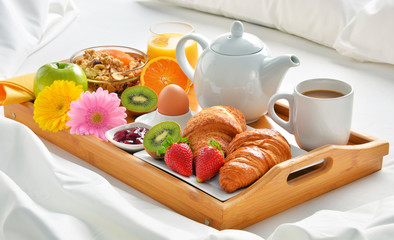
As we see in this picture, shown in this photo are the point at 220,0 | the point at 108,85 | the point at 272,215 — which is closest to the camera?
the point at 272,215

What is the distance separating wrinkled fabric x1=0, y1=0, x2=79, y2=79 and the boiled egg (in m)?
0.64

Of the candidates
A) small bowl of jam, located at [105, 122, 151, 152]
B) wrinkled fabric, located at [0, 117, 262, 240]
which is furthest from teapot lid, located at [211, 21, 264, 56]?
wrinkled fabric, located at [0, 117, 262, 240]

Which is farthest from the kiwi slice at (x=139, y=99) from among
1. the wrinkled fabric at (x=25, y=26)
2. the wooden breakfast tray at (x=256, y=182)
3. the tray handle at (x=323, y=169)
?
the wrinkled fabric at (x=25, y=26)

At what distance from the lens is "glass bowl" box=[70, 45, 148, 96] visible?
1313mm

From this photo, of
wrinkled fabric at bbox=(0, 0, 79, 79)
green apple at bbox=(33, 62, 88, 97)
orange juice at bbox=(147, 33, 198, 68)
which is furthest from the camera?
wrinkled fabric at bbox=(0, 0, 79, 79)

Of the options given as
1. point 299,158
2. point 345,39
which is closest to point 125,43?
point 345,39

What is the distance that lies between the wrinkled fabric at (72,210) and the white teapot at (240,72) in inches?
12.9

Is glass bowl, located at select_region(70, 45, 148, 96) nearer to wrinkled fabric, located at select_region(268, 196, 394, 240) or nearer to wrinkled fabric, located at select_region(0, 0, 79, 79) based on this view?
wrinkled fabric, located at select_region(0, 0, 79, 79)

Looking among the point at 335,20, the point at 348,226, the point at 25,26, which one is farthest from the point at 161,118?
the point at 25,26

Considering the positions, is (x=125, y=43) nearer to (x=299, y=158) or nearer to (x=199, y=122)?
(x=199, y=122)

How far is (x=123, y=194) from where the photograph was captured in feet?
3.29

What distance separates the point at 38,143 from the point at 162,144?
9.3 inches

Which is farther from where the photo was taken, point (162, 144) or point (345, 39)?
point (345, 39)

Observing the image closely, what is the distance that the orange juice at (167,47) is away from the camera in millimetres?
1445
